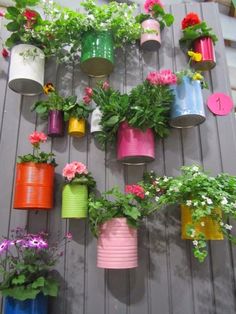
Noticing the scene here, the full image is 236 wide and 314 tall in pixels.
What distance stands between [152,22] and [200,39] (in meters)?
0.28

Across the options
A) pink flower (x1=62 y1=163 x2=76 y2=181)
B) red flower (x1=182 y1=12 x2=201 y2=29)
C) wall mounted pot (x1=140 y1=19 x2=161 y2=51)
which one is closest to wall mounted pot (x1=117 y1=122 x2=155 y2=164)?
pink flower (x1=62 y1=163 x2=76 y2=181)

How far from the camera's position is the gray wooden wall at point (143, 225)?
1256 mm

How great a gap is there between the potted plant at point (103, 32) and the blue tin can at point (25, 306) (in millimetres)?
1123

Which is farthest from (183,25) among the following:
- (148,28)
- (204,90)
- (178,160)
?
(178,160)

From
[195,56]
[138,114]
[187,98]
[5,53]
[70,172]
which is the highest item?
[5,53]

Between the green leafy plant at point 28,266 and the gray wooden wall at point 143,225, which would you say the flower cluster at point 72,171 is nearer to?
the gray wooden wall at point 143,225

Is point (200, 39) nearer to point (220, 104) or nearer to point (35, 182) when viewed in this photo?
point (220, 104)

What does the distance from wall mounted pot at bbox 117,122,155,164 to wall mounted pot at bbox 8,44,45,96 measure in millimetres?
531

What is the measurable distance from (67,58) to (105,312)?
1327 millimetres

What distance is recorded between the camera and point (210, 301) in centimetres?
126

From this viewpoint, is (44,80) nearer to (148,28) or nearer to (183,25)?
(148,28)

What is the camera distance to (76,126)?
4.60 ft

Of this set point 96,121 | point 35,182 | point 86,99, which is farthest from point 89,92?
point 35,182

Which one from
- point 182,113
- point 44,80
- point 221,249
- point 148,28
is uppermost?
point 148,28
